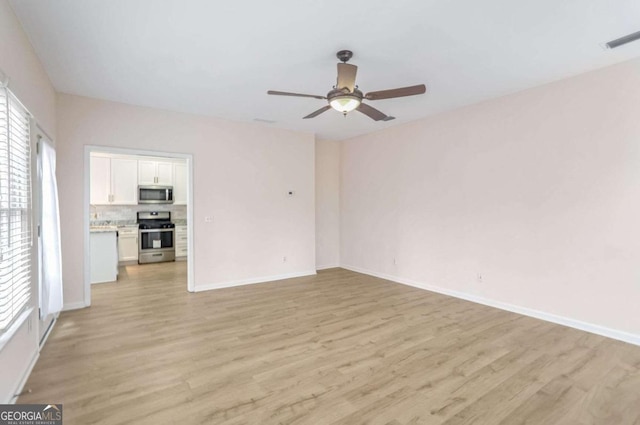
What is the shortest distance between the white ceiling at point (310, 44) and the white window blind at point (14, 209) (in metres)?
0.84

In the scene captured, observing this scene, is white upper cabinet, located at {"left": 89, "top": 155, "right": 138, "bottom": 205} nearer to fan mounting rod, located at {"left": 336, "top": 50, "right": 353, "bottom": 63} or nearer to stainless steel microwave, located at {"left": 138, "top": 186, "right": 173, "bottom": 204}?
stainless steel microwave, located at {"left": 138, "top": 186, "right": 173, "bottom": 204}

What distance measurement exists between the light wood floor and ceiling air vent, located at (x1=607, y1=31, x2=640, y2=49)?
2.82 meters

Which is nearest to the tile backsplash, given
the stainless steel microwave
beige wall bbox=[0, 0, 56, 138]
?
the stainless steel microwave

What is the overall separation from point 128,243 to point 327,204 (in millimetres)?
4662

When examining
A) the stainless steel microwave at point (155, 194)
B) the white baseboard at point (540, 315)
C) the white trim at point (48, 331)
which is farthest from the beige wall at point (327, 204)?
the white trim at point (48, 331)

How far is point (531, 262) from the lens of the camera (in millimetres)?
3830

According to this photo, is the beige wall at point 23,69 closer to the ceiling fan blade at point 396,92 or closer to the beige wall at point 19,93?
the beige wall at point 19,93

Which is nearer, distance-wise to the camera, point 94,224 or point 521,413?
point 521,413

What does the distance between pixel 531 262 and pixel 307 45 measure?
11.9ft

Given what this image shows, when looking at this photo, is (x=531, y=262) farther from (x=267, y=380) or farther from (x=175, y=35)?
(x=175, y=35)

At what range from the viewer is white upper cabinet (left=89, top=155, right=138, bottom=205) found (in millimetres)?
6617

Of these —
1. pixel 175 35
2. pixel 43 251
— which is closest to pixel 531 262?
pixel 175 35

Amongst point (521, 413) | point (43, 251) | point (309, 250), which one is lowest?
point (521, 413)

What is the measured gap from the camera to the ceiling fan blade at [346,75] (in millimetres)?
Answer: 2701
